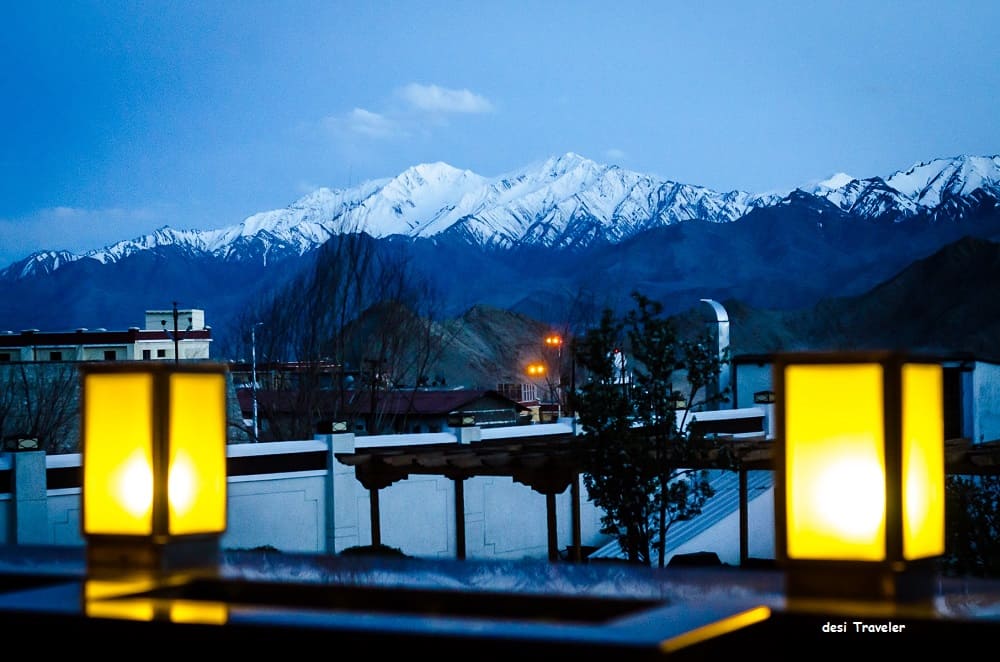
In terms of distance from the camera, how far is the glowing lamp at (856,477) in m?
3.94

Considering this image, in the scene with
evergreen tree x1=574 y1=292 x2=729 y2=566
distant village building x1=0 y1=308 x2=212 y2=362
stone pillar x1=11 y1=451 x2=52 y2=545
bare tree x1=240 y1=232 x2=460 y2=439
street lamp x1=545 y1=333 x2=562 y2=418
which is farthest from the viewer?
distant village building x1=0 y1=308 x2=212 y2=362

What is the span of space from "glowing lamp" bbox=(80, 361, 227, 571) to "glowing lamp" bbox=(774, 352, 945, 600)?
88.4 inches

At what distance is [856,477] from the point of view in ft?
13.2

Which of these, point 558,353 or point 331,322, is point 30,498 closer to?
point 331,322

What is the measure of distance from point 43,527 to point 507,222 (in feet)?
549

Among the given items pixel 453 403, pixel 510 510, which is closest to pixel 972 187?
pixel 453 403

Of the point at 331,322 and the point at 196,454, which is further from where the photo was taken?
the point at 331,322

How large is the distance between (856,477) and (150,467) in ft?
8.55

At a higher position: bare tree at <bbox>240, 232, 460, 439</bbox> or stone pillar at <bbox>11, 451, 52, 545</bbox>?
bare tree at <bbox>240, 232, 460, 439</bbox>

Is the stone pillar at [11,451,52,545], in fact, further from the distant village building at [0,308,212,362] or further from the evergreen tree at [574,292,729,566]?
the distant village building at [0,308,212,362]

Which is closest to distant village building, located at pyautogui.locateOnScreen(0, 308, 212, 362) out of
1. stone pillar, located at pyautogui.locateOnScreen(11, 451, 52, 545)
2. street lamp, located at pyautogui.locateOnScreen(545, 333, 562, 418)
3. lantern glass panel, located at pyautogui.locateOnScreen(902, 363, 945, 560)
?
street lamp, located at pyautogui.locateOnScreen(545, 333, 562, 418)

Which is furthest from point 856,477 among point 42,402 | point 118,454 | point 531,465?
point 42,402

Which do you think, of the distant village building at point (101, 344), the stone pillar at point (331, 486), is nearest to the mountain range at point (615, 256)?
the distant village building at point (101, 344)

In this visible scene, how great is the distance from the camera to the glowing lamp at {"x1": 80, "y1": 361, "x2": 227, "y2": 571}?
484cm
